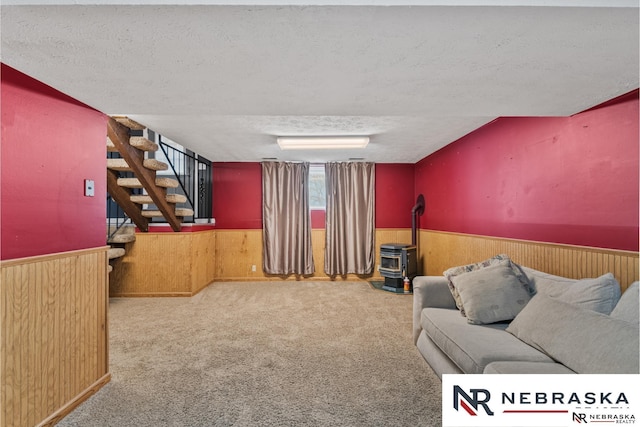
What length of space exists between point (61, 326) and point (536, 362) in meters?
2.75

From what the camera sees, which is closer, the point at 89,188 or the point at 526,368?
the point at 526,368

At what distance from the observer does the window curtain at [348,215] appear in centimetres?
566

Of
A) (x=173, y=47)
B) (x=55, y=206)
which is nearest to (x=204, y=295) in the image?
(x=55, y=206)

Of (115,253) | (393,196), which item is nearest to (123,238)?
(115,253)

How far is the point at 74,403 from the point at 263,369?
3.96 ft

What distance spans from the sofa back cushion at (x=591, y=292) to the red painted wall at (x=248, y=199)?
381cm

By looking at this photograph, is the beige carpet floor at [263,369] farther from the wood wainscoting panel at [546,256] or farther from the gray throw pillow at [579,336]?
the wood wainscoting panel at [546,256]

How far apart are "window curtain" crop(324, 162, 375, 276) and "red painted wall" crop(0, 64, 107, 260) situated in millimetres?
3852

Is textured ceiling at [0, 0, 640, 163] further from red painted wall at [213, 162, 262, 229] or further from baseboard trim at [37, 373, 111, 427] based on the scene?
red painted wall at [213, 162, 262, 229]

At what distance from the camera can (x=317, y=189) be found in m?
6.00

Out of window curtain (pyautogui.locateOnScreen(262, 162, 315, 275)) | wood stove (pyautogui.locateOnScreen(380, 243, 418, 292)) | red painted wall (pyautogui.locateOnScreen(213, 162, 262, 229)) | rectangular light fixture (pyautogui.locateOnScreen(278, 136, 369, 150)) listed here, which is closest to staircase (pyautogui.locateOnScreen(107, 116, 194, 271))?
red painted wall (pyautogui.locateOnScreen(213, 162, 262, 229))

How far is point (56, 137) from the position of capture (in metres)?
1.89

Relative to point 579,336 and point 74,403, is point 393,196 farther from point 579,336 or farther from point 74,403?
point 74,403

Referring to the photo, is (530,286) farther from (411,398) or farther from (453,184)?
(453,184)
